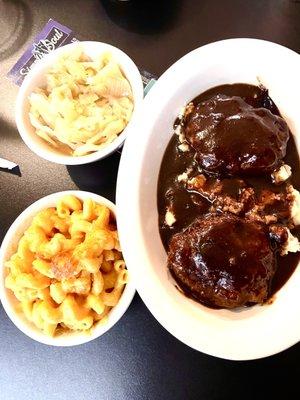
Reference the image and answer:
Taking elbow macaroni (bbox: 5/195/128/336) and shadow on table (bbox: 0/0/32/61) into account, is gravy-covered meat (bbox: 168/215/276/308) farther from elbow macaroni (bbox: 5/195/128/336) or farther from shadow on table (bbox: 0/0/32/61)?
shadow on table (bbox: 0/0/32/61)

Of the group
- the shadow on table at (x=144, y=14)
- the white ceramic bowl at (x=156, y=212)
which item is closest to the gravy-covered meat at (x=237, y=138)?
the white ceramic bowl at (x=156, y=212)

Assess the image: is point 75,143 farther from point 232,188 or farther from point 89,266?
point 232,188

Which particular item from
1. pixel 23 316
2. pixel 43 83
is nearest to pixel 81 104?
pixel 43 83

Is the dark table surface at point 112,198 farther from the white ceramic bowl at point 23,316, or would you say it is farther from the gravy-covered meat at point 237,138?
the gravy-covered meat at point 237,138

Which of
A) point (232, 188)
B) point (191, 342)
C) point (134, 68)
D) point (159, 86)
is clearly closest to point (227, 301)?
point (191, 342)

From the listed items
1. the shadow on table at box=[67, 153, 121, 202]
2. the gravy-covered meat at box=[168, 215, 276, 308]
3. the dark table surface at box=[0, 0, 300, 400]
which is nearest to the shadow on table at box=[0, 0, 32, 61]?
the dark table surface at box=[0, 0, 300, 400]

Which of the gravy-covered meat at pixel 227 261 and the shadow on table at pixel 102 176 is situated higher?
the gravy-covered meat at pixel 227 261
